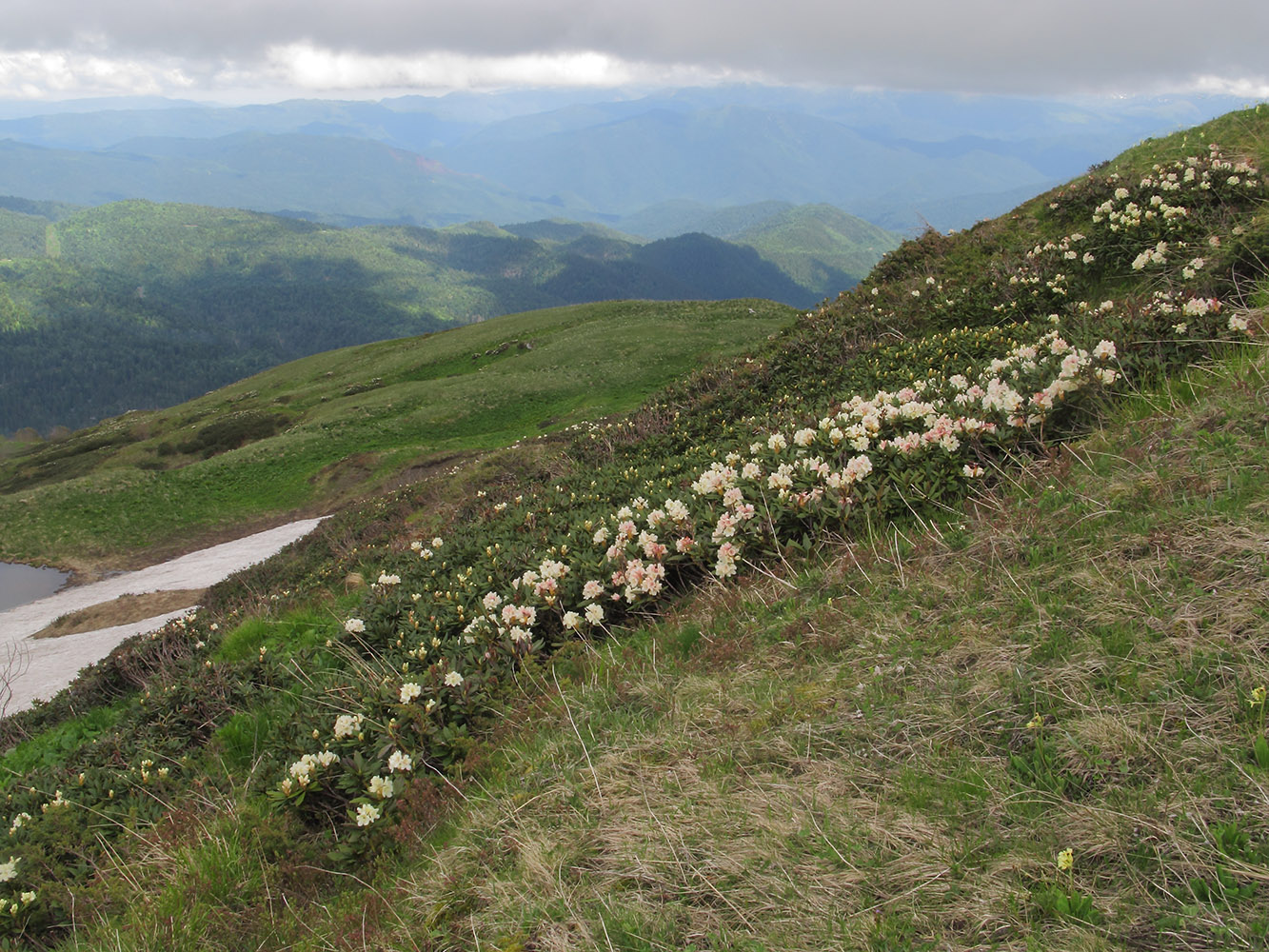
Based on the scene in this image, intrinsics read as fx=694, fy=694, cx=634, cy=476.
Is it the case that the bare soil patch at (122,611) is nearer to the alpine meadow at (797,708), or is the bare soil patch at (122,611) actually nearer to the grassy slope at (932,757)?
the alpine meadow at (797,708)

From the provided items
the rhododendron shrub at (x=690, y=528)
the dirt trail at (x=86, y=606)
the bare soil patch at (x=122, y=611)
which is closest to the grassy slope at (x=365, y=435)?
the dirt trail at (x=86, y=606)

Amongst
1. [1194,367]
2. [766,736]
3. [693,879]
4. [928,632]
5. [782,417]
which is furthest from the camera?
[782,417]

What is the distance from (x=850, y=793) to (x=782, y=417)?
6038 mm

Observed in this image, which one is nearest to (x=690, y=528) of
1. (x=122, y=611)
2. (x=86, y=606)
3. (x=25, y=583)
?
(x=122, y=611)

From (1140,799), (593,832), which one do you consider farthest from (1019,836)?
(593,832)

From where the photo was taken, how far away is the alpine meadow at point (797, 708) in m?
2.57

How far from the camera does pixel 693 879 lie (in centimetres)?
288

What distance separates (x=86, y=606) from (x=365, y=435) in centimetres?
1962

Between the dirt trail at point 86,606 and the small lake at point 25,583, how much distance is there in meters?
A: 2.27

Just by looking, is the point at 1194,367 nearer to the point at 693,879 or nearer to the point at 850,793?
the point at 850,793

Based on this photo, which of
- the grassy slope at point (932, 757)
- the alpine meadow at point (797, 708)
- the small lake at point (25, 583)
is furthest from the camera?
the small lake at point (25, 583)

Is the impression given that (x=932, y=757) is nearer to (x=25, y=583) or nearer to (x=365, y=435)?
(x=25, y=583)

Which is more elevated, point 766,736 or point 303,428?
point 766,736

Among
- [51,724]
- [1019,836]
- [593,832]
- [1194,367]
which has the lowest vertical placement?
[51,724]
